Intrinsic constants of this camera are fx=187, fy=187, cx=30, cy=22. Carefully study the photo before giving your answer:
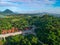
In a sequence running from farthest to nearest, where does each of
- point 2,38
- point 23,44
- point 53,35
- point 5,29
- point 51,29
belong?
point 5,29 < point 2,38 < point 51,29 < point 53,35 < point 23,44

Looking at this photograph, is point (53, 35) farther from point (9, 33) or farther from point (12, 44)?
point (9, 33)

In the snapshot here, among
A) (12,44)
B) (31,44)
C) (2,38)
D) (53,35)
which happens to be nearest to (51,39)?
(53,35)

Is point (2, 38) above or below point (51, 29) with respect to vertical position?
below

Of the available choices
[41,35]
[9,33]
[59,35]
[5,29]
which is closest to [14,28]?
[5,29]

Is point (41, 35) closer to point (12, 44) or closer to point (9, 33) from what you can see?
point (12, 44)

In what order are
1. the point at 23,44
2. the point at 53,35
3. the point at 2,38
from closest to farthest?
the point at 23,44
the point at 53,35
the point at 2,38

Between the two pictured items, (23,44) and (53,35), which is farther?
(53,35)

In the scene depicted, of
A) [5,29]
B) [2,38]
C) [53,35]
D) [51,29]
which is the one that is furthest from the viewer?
[5,29]

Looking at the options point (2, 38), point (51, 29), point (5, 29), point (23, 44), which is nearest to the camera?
point (23, 44)
